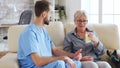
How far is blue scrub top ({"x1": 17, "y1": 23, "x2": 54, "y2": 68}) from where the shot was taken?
6.25 feet

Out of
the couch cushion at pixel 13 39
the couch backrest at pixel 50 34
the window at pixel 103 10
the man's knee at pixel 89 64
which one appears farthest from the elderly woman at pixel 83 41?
the window at pixel 103 10

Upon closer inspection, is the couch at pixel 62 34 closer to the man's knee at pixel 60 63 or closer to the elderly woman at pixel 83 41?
the elderly woman at pixel 83 41

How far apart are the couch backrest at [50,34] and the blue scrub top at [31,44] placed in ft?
1.18

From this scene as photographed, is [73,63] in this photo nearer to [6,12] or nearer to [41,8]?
[41,8]

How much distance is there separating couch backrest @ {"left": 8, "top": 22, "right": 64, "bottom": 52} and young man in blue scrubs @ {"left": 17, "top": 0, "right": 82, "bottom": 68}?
1.18 feet

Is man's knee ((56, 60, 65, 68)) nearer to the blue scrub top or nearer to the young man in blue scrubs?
the young man in blue scrubs

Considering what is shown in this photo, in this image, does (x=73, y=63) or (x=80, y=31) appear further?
(x=80, y=31)

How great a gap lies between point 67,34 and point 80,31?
149mm

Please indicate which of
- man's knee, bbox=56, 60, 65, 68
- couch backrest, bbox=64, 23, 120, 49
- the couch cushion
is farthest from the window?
man's knee, bbox=56, 60, 65, 68

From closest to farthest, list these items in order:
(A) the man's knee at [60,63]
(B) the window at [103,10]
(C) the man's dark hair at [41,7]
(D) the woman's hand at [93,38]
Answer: (A) the man's knee at [60,63] < (C) the man's dark hair at [41,7] < (D) the woman's hand at [93,38] < (B) the window at [103,10]

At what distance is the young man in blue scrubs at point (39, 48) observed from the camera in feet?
6.18

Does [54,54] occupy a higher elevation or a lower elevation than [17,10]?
lower

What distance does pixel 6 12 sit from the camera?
5832 mm

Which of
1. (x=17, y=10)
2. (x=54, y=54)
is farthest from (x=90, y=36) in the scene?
(x=17, y=10)
